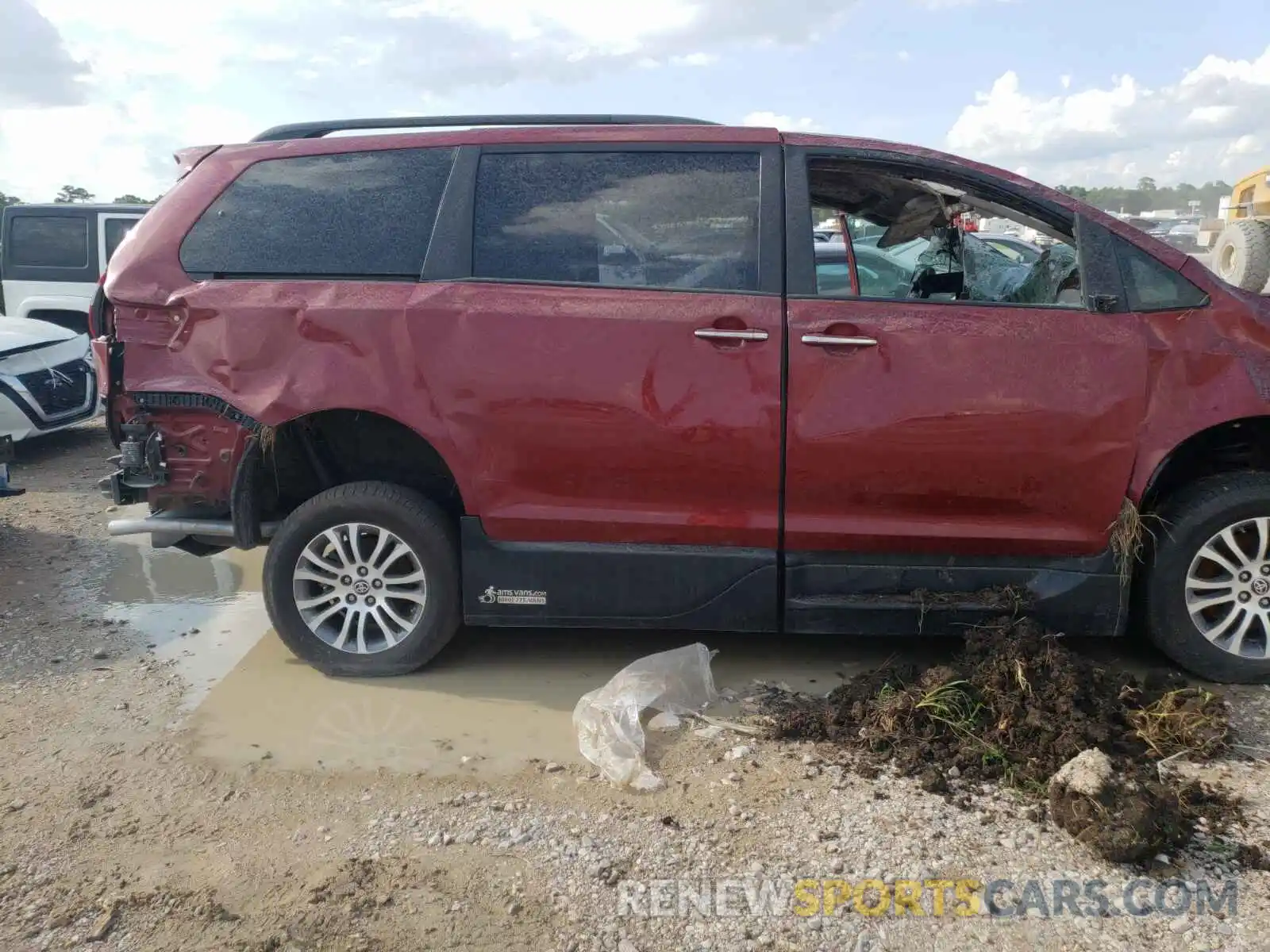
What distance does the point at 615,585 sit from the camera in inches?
150

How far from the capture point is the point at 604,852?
285cm

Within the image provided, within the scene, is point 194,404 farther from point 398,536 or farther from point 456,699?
point 456,699

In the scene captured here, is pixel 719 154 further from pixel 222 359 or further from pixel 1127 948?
pixel 1127 948

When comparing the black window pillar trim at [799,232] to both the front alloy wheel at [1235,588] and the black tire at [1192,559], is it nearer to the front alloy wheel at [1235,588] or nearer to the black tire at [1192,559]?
the black tire at [1192,559]

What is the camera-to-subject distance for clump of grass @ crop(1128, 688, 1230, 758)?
10.9 feet

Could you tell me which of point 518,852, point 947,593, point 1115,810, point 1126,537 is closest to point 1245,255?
→ point 1126,537

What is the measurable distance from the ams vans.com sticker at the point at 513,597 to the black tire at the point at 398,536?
14 cm

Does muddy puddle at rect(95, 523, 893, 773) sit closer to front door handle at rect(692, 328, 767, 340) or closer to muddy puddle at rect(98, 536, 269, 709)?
muddy puddle at rect(98, 536, 269, 709)

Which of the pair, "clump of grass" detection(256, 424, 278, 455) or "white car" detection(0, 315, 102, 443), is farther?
"white car" detection(0, 315, 102, 443)

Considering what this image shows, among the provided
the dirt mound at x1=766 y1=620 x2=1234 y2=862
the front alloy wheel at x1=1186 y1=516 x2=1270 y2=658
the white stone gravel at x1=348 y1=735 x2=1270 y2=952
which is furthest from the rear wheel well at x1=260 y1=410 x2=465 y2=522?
the front alloy wheel at x1=1186 y1=516 x2=1270 y2=658

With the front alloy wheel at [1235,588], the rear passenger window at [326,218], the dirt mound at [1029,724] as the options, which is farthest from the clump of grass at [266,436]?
the front alloy wheel at [1235,588]

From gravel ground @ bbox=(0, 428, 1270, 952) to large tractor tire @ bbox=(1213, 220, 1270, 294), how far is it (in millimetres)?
2464

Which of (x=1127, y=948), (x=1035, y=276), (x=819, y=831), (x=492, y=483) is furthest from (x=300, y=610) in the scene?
(x=1035, y=276)

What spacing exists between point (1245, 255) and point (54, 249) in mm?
11380
